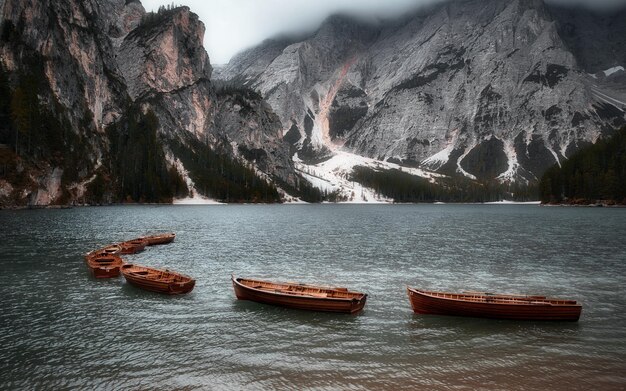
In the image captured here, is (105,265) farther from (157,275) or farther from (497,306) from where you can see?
(497,306)

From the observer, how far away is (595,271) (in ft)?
158

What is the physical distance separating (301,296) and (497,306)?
1426 cm

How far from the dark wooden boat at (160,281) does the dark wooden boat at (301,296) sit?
5.10 meters

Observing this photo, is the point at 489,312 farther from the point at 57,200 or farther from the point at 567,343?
the point at 57,200

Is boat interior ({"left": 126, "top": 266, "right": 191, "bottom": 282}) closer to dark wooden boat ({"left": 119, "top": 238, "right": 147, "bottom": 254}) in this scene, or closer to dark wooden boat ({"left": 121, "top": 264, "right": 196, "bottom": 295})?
dark wooden boat ({"left": 121, "top": 264, "right": 196, "bottom": 295})

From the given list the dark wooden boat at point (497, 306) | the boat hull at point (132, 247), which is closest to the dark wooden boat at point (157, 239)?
the boat hull at point (132, 247)

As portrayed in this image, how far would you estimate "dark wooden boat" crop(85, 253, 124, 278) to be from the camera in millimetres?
43625

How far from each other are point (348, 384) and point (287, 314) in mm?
12643

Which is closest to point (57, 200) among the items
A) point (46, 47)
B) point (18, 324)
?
point (46, 47)

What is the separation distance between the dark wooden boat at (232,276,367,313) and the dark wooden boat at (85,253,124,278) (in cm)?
1703

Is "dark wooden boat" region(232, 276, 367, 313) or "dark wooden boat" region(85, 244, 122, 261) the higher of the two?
"dark wooden boat" region(85, 244, 122, 261)

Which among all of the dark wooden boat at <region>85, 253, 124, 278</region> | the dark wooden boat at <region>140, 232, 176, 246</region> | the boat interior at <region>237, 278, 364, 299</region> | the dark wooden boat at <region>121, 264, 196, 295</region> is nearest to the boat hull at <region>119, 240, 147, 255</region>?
the dark wooden boat at <region>140, 232, 176, 246</region>

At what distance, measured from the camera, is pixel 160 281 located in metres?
36.9

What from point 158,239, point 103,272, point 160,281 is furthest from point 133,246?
point 160,281
